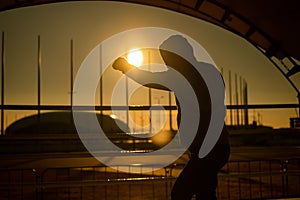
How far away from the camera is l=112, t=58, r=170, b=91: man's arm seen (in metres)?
3.29

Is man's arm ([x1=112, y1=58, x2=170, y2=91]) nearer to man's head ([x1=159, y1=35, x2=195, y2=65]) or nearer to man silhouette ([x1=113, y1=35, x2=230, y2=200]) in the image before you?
man silhouette ([x1=113, y1=35, x2=230, y2=200])

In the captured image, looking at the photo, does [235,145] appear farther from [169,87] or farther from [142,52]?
[169,87]

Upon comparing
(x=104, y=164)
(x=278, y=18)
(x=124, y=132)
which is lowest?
(x=104, y=164)

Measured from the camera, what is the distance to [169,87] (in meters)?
3.26

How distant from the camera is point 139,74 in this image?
337 centimetres

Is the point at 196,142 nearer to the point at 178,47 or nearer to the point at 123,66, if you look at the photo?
→ the point at 178,47

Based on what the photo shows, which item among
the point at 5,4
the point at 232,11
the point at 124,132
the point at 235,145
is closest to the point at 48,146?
the point at 124,132

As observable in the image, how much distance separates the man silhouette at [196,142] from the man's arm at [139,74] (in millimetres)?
19

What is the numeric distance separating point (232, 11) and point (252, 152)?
3566 mm

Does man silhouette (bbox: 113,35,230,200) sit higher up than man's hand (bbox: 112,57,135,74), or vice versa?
man's hand (bbox: 112,57,135,74)

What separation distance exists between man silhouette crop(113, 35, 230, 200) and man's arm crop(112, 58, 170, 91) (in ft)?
0.06

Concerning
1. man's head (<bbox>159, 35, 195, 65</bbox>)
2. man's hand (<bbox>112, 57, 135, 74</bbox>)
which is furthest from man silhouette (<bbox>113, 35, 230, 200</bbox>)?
man's hand (<bbox>112, 57, 135, 74</bbox>)

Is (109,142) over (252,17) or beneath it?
beneath

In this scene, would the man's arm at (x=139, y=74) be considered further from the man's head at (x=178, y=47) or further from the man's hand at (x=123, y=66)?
the man's head at (x=178, y=47)
